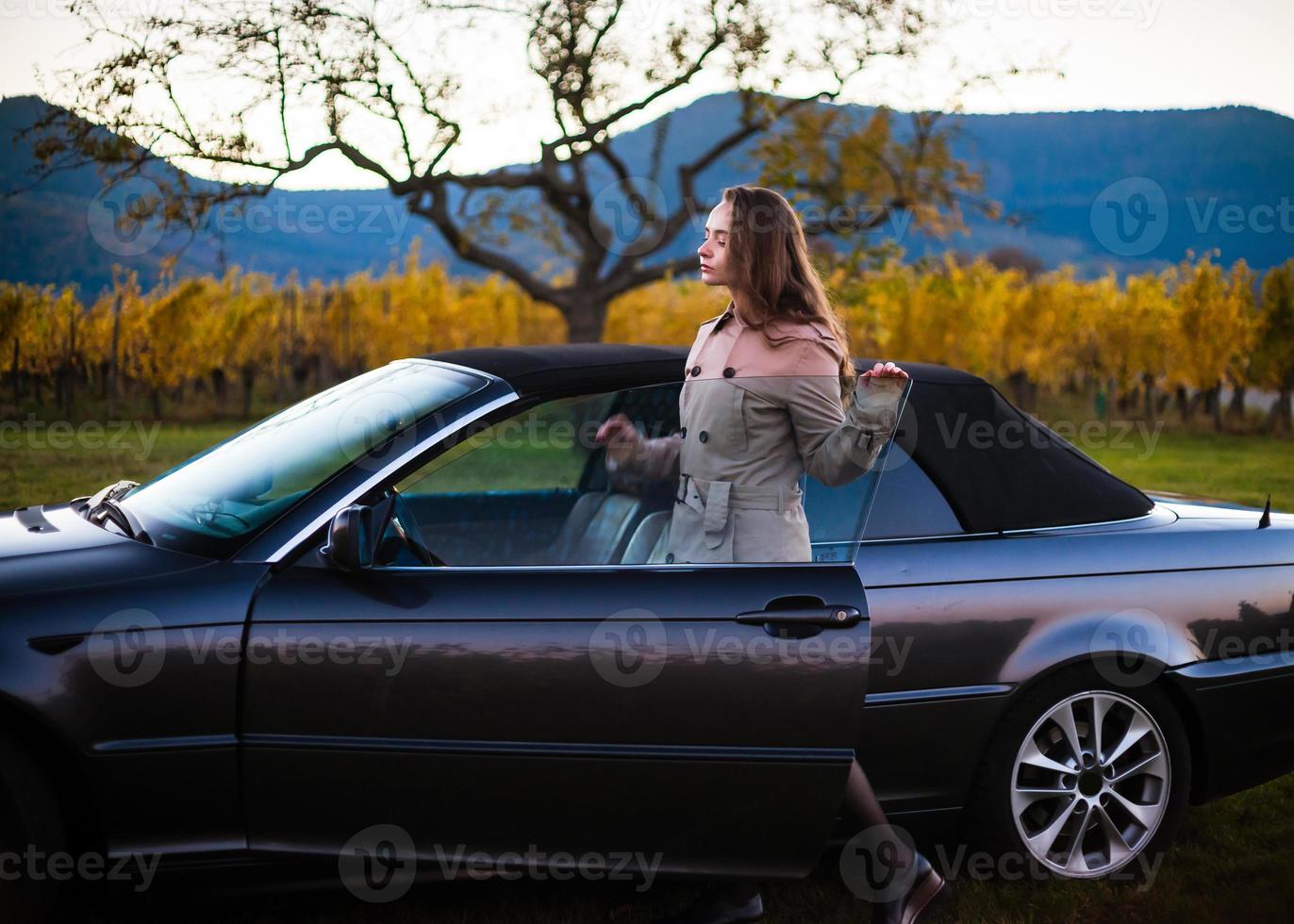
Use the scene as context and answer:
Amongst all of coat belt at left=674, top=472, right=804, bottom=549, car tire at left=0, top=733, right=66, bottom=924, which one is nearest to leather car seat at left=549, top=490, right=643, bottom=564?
coat belt at left=674, top=472, right=804, bottom=549

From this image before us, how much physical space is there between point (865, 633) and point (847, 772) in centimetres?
32

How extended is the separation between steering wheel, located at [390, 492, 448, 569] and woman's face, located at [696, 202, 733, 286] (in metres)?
0.98

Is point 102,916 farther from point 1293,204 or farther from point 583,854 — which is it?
point 1293,204

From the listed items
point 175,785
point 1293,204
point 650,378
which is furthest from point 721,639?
point 1293,204

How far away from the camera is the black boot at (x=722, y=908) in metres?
2.86

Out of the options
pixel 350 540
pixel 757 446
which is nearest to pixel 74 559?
pixel 350 540

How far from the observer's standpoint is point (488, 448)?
325cm

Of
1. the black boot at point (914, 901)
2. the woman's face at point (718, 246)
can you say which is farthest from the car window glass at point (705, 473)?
the black boot at point (914, 901)

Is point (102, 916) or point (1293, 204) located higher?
point (1293, 204)

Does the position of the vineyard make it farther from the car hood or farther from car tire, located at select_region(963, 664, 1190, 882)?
car tire, located at select_region(963, 664, 1190, 882)

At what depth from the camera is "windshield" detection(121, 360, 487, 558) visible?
2840 mm

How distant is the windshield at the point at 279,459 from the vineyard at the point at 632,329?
14449 millimetres

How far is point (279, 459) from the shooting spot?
122 inches

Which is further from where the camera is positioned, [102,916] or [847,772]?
[102,916]
